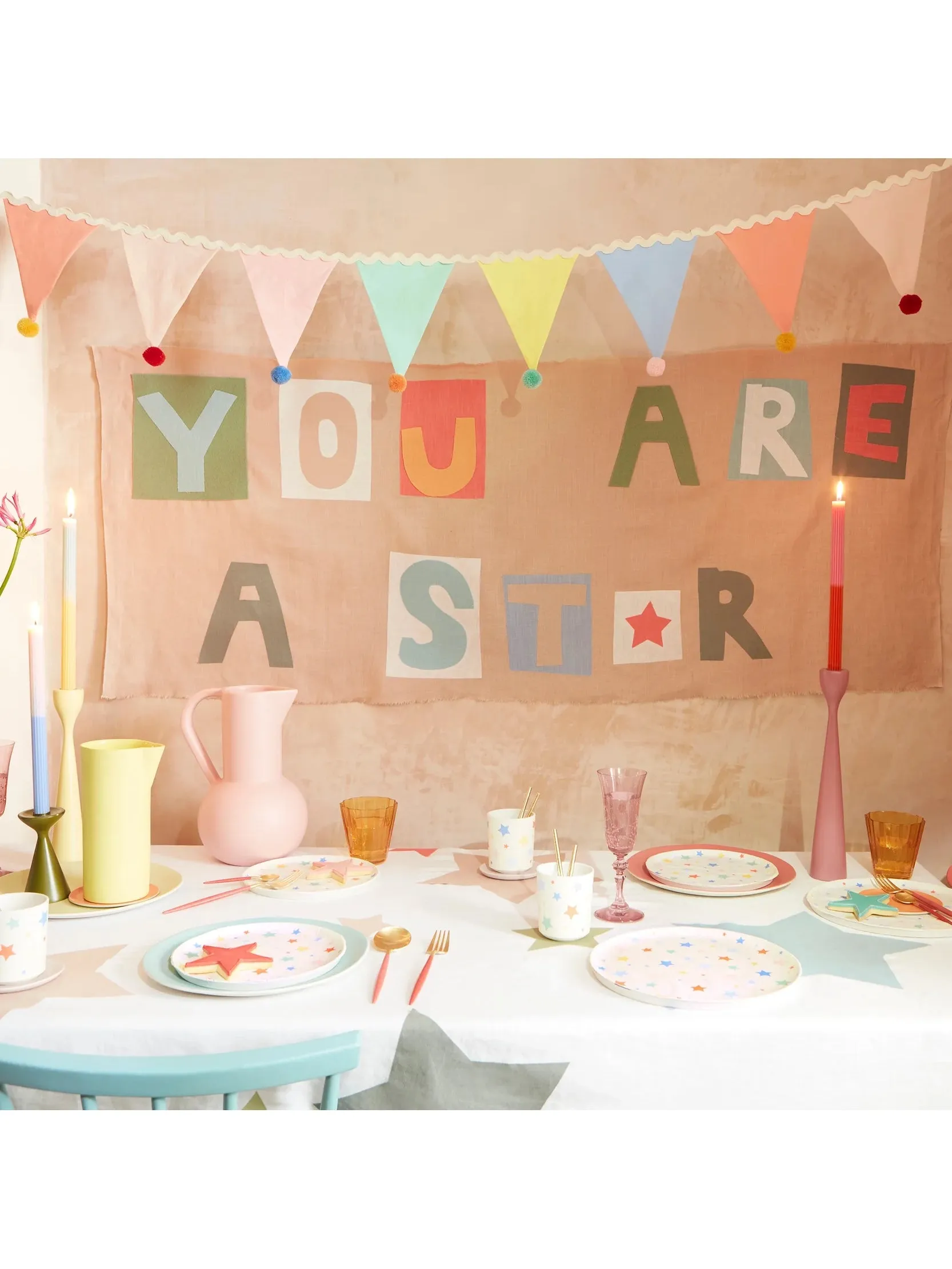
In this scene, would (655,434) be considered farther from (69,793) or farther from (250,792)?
(69,793)

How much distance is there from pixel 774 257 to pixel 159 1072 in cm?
137

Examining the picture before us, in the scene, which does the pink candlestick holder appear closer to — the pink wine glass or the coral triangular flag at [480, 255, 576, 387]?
the pink wine glass

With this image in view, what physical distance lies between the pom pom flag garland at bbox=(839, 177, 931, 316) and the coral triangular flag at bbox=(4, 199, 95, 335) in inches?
45.3

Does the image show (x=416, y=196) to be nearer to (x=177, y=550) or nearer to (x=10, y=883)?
(x=177, y=550)

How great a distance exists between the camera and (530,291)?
1.54 metres

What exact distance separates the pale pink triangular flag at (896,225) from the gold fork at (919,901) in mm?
870

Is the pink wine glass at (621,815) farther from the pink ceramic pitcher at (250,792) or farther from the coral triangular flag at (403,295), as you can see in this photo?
the coral triangular flag at (403,295)

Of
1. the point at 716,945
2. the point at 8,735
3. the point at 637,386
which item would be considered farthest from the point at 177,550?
the point at 716,945

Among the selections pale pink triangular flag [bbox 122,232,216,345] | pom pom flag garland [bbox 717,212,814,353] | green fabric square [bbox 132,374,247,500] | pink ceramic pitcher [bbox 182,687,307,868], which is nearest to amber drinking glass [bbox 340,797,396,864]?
pink ceramic pitcher [bbox 182,687,307,868]

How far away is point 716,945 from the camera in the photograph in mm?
1088

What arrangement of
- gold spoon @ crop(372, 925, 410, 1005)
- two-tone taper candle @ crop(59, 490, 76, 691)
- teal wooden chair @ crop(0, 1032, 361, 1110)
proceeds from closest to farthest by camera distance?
teal wooden chair @ crop(0, 1032, 361, 1110) < gold spoon @ crop(372, 925, 410, 1005) < two-tone taper candle @ crop(59, 490, 76, 691)

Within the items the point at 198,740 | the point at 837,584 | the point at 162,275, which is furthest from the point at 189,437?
the point at 837,584

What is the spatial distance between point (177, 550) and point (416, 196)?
0.71 meters

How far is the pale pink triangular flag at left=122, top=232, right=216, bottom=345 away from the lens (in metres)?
1.54
